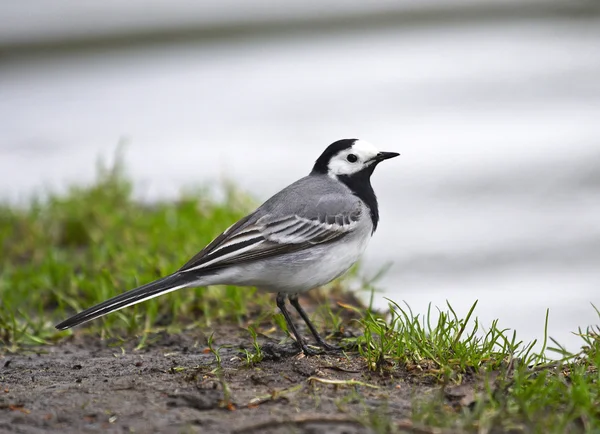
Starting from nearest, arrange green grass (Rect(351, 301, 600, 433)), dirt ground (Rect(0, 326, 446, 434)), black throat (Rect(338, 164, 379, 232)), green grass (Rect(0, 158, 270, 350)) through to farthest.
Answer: green grass (Rect(351, 301, 600, 433))
dirt ground (Rect(0, 326, 446, 434))
black throat (Rect(338, 164, 379, 232))
green grass (Rect(0, 158, 270, 350))

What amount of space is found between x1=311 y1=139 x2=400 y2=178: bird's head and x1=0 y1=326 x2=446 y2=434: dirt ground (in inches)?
53.4

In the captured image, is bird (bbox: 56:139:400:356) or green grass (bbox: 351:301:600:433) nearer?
green grass (bbox: 351:301:600:433)

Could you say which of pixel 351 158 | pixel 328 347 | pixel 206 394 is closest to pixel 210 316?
pixel 328 347

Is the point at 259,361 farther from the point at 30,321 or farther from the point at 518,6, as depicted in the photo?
the point at 518,6

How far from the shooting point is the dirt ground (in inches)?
167

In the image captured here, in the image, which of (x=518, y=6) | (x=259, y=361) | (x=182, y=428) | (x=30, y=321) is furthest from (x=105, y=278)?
(x=518, y=6)

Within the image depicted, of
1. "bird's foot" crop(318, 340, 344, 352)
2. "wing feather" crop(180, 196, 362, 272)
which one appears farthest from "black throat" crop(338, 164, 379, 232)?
"bird's foot" crop(318, 340, 344, 352)

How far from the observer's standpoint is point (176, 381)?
492 cm

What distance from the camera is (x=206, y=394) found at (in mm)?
4633

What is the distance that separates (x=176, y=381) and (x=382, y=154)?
7.71 feet

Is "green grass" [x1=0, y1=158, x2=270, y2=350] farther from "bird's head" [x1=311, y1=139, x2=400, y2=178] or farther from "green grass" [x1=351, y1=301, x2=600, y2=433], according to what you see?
"green grass" [x1=351, y1=301, x2=600, y2=433]

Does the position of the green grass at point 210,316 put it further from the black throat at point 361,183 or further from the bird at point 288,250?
the black throat at point 361,183

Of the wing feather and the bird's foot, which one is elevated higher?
the wing feather

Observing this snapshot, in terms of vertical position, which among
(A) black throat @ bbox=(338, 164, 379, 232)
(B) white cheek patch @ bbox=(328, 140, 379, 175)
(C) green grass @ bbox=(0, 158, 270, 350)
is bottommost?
(C) green grass @ bbox=(0, 158, 270, 350)
